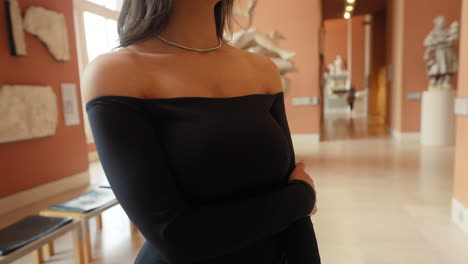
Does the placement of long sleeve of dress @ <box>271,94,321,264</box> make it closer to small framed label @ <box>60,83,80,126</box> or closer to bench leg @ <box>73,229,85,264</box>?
bench leg @ <box>73,229,85,264</box>

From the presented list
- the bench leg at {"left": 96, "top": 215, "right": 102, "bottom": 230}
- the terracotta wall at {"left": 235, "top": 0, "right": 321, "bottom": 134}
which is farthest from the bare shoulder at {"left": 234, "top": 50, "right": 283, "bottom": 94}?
the terracotta wall at {"left": 235, "top": 0, "right": 321, "bottom": 134}

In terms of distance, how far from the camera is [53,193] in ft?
12.0

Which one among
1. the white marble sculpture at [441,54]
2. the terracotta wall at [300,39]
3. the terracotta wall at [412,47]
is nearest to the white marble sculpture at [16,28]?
the terracotta wall at [300,39]

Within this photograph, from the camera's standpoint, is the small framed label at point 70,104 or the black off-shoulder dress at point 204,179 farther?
the small framed label at point 70,104

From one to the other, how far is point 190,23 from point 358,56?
1622 centimetres

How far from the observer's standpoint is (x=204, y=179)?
0.65 m

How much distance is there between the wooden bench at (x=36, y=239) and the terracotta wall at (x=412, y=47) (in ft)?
20.8

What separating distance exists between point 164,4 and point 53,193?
3675 mm

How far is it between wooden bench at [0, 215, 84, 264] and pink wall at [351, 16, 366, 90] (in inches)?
603

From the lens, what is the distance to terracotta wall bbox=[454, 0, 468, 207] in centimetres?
228

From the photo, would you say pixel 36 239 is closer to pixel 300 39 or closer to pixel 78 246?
pixel 78 246

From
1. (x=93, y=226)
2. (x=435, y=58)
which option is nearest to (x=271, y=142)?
(x=93, y=226)

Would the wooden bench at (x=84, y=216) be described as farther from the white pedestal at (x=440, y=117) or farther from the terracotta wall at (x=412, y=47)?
the terracotta wall at (x=412, y=47)

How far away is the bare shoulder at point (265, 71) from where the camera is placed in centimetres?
91
